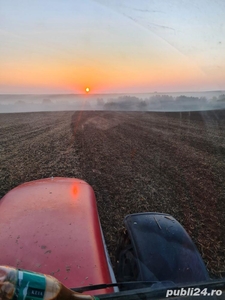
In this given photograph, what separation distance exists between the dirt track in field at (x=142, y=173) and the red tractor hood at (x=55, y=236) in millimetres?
1508

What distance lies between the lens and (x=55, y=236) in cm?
154

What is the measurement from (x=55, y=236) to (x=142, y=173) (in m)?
4.92

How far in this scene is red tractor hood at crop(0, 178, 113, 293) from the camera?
50.6 inches

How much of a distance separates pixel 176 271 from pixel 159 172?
4942mm

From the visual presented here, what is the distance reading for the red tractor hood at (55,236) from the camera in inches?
50.6

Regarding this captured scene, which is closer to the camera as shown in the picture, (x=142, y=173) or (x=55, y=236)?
(x=55, y=236)

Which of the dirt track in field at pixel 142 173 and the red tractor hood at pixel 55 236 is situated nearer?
the red tractor hood at pixel 55 236

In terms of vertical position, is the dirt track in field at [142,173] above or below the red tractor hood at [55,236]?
below

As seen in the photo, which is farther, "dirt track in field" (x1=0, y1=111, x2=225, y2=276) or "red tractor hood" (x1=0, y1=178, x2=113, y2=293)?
"dirt track in field" (x1=0, y1=111, x2=225, y2=276)

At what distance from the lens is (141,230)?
1936mm

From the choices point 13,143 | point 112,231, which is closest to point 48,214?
point 112,231

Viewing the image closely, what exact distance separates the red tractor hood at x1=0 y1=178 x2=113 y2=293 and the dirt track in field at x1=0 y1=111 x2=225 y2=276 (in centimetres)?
151

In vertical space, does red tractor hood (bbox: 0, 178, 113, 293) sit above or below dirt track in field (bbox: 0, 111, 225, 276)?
Result: above

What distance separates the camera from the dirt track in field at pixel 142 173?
395 centimetres
